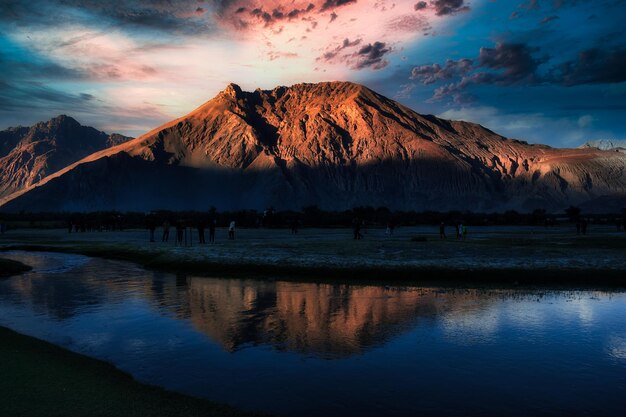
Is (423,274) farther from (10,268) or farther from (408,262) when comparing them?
(10,268)

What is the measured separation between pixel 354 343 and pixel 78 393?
714 centimetres

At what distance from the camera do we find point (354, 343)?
13.8 metres

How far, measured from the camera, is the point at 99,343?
13367mm

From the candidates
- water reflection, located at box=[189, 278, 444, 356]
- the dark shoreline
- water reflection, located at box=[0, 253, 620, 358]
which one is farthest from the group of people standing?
water reflection, located at box=[189, 278, 444, 356]

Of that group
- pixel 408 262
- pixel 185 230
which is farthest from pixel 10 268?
pixel 408 262

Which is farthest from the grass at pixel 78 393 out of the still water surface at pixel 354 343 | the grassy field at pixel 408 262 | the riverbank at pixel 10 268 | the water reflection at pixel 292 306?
the riverbank at pixel 10 268

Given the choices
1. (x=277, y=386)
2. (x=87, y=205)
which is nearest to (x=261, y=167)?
(x=87, y=205)

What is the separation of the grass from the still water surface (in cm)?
62

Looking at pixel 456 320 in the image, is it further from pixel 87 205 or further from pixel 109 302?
pixel 87 205

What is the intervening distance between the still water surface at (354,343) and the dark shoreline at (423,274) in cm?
241

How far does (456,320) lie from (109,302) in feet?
42.9

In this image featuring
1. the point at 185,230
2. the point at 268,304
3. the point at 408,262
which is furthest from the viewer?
the point at 185,230

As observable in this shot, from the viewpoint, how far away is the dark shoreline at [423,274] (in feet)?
Result: 80.6

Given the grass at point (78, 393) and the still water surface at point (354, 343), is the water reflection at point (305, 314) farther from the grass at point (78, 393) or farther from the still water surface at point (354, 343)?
the grass at point (78, 393)
